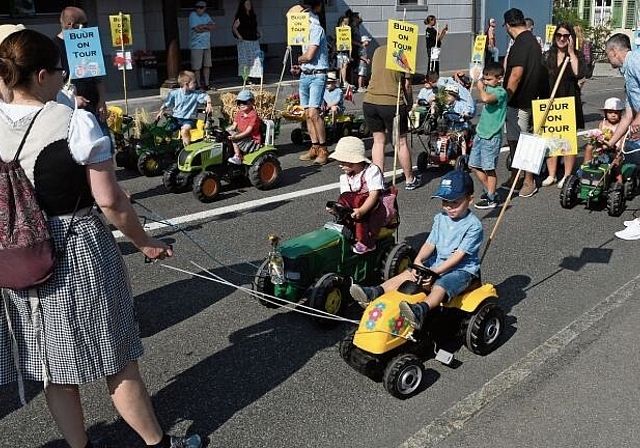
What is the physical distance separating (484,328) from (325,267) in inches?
50.0

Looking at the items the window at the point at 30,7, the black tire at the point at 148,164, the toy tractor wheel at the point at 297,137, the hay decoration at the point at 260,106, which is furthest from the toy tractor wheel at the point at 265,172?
the window at the point at 30,7

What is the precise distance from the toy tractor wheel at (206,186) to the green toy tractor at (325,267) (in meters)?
3.02

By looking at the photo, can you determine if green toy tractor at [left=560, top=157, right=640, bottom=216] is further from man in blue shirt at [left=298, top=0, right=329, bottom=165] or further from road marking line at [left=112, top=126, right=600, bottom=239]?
man in blue shirt at [left=298, top=0, right=329, bottom=165]

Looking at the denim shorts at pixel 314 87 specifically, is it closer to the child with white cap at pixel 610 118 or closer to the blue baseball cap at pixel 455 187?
the child with white cap at pixel 610 118

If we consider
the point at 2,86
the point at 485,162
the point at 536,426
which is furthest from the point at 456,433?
the point at 485,162

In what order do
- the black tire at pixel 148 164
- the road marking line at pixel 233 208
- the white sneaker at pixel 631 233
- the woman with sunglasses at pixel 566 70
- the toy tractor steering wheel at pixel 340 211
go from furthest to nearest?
the black tire at pixel 148 164, the woman with sunglasses at pixel 566 70, the road marking line at pixel 233 208, the white sneaker at pixel 631 233, the toy tractor steering wheel at pixel 340 211

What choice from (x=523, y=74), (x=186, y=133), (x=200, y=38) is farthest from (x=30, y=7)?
(x=523, y=74)

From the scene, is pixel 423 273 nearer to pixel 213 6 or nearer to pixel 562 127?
pixel 562 127

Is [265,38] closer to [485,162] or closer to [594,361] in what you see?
[485,162]

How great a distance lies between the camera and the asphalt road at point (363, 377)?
12.0ft

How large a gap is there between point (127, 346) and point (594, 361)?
2852 millimetres

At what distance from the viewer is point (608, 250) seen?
21.1 feet

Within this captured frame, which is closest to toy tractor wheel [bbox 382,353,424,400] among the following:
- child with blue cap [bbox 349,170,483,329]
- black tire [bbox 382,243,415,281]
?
child with blue cap [bbox 349,170,483,329]

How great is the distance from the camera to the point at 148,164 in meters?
9.15
